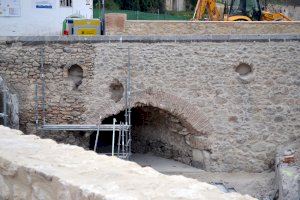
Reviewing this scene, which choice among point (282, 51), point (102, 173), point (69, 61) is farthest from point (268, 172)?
point (102, 173)

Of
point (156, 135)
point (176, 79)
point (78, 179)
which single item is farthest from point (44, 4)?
point (78, 179)

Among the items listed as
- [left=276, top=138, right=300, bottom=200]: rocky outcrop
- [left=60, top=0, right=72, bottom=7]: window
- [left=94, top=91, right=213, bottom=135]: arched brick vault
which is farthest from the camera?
[left=60, top=0, right=72, bottom=7]: window

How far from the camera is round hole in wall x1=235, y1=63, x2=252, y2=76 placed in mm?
13874

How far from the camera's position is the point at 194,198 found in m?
3.40

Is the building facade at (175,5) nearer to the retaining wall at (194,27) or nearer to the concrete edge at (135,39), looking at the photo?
the retaining wall at (194,27)

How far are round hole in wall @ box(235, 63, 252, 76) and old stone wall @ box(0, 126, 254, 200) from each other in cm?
954

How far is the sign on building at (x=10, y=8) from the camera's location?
59.8ft

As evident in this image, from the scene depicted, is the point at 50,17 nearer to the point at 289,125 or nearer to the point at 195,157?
the point at 195,157

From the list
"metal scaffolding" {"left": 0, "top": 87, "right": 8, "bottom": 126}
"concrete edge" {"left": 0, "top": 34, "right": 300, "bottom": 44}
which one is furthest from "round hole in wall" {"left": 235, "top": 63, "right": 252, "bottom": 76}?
"metal scaffolding" {"left": 0, "top": 87, "right": 8, "bottom": 126}

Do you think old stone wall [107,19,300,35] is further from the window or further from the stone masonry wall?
the window

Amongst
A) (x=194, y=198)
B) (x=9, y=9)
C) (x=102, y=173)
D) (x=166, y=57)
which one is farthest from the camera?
(x=9, y=9)

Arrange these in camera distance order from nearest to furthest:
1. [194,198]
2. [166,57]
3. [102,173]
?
1. [194,198]
2. [102,173]
3. [166,57]

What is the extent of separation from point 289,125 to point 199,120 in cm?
203

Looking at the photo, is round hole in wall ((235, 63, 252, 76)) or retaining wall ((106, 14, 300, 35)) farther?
retaining wall ((106, 14, 300, 35))
